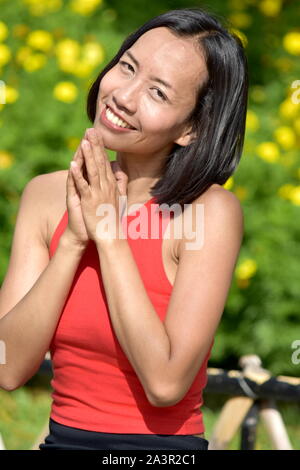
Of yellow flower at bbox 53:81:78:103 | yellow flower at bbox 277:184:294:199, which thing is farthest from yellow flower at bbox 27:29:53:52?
yellow flower at bbox 277:184:294:199

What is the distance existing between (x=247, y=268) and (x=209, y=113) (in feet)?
6.73

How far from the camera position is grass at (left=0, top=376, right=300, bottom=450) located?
409 cm

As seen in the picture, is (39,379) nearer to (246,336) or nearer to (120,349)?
(246,336)

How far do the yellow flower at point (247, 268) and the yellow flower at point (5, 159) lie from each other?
127 cm

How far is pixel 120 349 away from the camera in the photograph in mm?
1968

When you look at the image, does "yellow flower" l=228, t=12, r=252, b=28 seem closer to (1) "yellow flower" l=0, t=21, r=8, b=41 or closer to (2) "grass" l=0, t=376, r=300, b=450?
(1) "yellow flower" l=0, t=21, r=8, b=41

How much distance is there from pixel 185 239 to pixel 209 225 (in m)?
0.06

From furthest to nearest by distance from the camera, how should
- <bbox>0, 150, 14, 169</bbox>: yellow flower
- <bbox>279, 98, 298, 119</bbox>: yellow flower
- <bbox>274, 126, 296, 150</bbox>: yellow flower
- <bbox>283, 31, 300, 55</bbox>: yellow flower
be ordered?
1. <bbox>283, 31, 300, 55</bbox>: yellow flower
2. <bbox>279, 98, 298, 119</bbox>: yellow flower
3. <bbox>274, 126, 296, 150</bbox>: yellow flower
4. <bbox>0, 150, 14, 169</bbox>: yellow flower

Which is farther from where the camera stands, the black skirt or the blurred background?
the blurred background

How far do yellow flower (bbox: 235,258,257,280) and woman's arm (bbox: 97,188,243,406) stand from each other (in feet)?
6.81

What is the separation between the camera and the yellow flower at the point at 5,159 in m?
4.33

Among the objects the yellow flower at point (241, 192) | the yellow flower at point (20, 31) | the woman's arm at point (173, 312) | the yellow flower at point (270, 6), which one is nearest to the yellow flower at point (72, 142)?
the yellow flower at point (241, 192)

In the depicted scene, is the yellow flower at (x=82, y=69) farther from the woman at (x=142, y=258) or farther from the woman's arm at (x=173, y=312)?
the woman's arm at (x=173, y=312)

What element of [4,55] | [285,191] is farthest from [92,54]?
[285,191]
